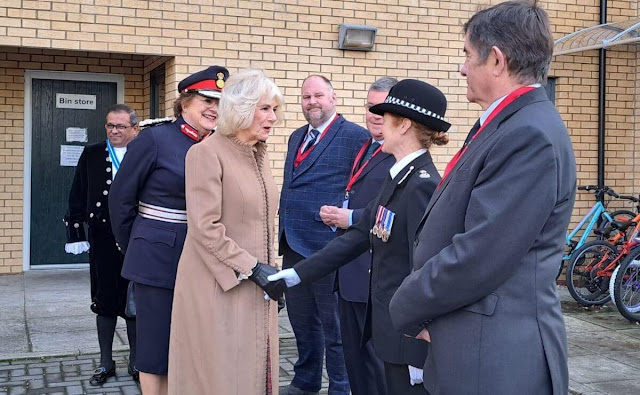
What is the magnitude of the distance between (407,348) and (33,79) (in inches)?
295

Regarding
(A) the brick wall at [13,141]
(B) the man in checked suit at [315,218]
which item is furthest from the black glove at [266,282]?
(A) the brick wall at [13,141]

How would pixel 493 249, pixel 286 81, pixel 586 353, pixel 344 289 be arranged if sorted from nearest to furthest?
pixel 493 249, pixel 344 289, pixel 586 353, pixel 286 81

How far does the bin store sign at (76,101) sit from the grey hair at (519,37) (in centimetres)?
790

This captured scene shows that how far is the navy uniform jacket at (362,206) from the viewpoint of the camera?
416 centimetres

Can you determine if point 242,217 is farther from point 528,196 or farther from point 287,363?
point 287,363

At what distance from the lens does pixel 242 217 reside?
3529 millimetres

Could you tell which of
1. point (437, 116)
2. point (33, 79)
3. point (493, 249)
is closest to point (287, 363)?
point (437, 116)

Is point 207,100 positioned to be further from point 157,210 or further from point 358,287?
point 358,287

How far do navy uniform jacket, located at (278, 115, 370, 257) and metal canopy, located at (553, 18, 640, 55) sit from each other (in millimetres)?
4583

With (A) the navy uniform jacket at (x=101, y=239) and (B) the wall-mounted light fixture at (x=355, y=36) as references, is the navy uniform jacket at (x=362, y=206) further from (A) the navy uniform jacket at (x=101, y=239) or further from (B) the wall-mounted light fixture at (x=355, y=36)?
(B) the wall-mounted light fixture at (x=355, y=36)

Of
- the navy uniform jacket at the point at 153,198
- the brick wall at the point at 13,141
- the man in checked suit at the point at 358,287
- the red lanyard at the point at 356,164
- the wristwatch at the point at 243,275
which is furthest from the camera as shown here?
the brick wall at the point at 13,141

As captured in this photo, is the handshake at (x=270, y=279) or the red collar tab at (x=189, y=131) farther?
the red collar tab at (x=189, y=131)

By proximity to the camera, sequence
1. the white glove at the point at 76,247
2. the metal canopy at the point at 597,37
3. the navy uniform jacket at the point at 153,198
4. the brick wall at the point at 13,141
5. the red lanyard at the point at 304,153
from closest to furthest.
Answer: the navy uniform jacket at the point at 153,198, the red lanyard at the point at 304,153, the white glove at the point at 76,247, the metal canopy at the point at 597,37, the brick wall at the point at 13,141

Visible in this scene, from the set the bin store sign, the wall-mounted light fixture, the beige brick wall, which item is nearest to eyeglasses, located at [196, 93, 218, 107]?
the beige brick wall
